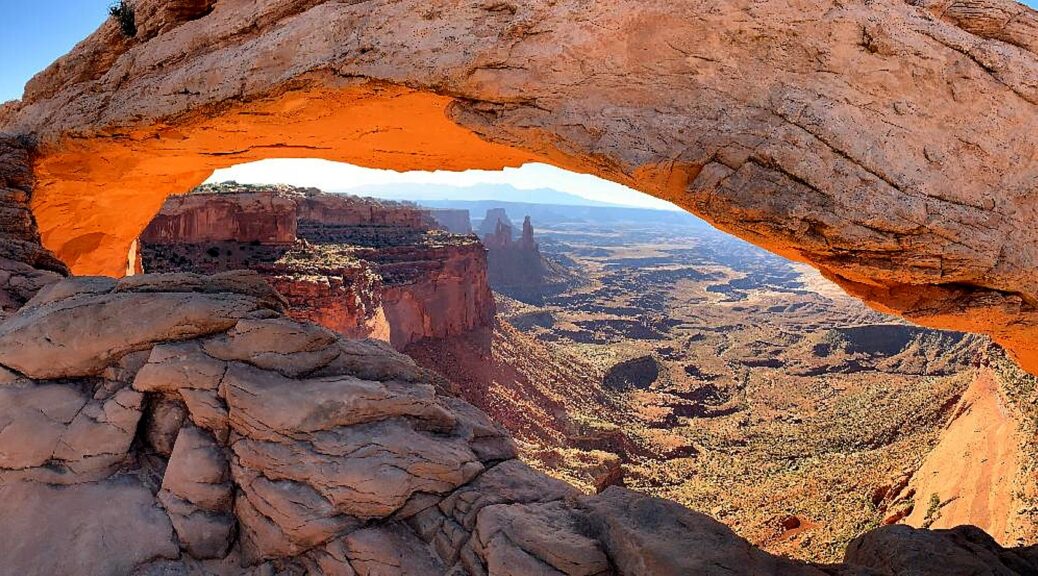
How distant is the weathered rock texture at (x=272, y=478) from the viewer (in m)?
4.08

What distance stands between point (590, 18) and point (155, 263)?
85.7 feet

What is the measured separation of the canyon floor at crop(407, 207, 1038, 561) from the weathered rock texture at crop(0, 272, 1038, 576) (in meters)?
7.88

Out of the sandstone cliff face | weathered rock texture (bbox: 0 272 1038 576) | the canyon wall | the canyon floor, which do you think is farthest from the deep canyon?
the canyon wall

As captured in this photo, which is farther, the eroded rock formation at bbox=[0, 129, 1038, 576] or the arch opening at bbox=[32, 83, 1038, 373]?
the arch opening at bbox=[32, 83, 1038, 373]

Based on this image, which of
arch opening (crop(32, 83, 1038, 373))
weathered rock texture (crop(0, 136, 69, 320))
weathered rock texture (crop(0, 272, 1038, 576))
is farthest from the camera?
weathered rock texture (crop(0, 136, 69, 320))

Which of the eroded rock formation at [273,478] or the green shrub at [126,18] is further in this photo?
the green shrub at [126,18]

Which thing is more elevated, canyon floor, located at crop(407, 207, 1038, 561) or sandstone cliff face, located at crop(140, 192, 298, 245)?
sandstone cliff face, located at crop(140, 192, 298, 245)

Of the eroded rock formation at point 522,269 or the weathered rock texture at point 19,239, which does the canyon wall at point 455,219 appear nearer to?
the eroded rock formation at point 522,269

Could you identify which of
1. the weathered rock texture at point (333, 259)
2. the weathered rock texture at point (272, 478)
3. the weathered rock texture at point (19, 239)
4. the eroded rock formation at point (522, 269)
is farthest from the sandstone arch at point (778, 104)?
the eroded rock formation at point (522, 269)

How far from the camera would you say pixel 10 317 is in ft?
18.9

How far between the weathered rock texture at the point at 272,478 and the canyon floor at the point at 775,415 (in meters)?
7.88

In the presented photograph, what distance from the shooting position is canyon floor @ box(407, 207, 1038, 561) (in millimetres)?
12727

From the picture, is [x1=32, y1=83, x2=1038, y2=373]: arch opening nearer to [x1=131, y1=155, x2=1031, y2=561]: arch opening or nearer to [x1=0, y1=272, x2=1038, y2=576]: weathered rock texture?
[x1=0, y1=272, x2=1038, y2=576]: weathered rock texture

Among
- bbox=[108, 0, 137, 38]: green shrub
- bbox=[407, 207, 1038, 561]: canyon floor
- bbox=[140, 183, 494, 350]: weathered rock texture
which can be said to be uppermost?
bbox=[108, 0, 137, 38]: green shrub
